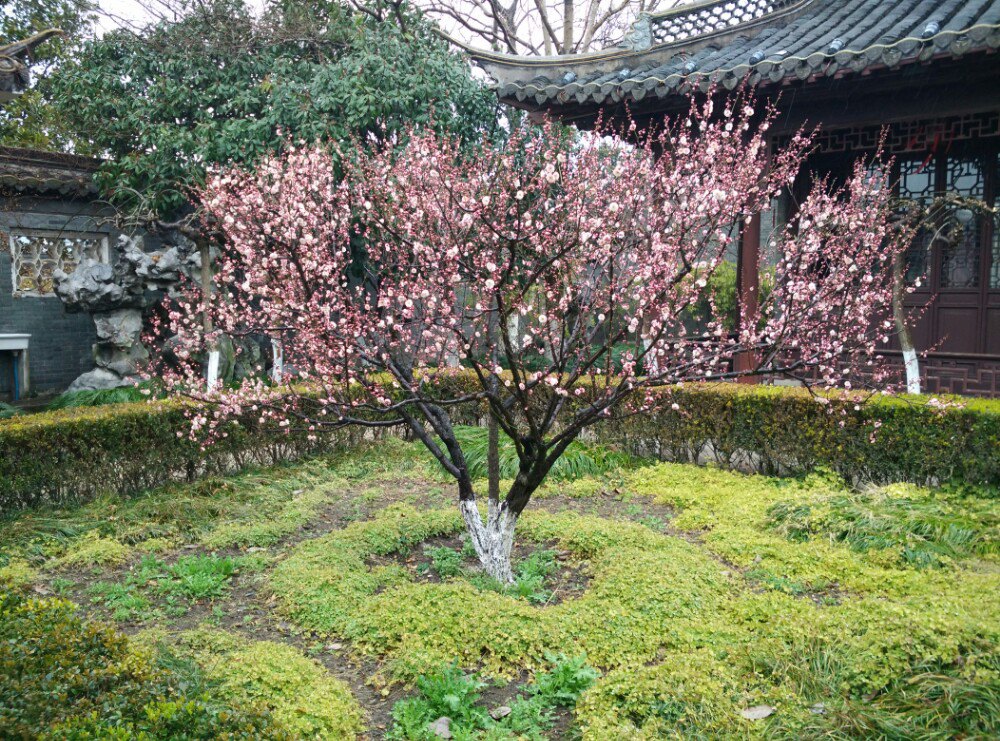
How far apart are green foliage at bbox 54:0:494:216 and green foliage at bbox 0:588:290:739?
981 cm

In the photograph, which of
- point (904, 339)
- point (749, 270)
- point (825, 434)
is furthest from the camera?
point (749, 270)

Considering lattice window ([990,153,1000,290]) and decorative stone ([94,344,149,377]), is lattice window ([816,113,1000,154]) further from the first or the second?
decorative stone ([94,344,149,377])

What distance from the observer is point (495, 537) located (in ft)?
17.2

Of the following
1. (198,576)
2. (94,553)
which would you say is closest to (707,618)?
(198,576)

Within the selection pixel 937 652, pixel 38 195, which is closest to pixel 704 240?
pixel 937 652

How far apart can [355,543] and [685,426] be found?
4196 mm

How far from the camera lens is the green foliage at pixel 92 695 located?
2.55m

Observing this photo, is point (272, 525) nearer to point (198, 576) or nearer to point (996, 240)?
point (198, 576)

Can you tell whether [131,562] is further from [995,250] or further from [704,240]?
[995,250]

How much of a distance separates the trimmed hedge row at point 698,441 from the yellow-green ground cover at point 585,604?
0.98 ft

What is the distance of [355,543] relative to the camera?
5.90 m

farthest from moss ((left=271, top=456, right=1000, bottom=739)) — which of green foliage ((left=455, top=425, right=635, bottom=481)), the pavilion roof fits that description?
the pavilion roof

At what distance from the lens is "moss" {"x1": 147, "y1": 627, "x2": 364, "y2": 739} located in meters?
3.48

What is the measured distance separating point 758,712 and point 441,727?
1.47 m
